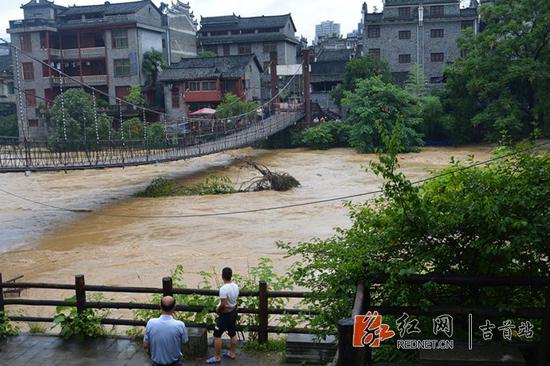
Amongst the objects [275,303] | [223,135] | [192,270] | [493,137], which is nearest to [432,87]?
[493,137]

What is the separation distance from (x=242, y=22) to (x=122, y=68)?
1097 cm

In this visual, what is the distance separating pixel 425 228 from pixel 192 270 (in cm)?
815

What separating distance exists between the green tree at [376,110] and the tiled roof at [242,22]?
14.2 m

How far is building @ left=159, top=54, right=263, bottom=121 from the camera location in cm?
3491

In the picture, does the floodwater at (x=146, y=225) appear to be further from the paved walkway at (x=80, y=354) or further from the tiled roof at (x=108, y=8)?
the tiled roof at (x=108, y=8)

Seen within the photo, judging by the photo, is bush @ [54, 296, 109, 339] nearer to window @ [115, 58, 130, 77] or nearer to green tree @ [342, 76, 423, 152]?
green tree @ [342, 76, 423, 152]

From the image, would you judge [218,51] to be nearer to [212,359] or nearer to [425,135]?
[425,135]

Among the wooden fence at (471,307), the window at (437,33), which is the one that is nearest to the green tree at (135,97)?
the window at (437,33)

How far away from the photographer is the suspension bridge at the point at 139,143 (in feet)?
54.1

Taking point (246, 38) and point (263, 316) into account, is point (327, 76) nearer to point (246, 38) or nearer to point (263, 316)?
point (246, 38)

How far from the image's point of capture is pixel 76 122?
29797 mm

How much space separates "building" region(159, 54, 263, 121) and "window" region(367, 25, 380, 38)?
7525mm

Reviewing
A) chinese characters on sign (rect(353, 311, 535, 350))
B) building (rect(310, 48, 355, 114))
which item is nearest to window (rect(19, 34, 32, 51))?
building (rect(310, 48, 355, 114))

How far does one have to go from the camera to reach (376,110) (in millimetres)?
28906
